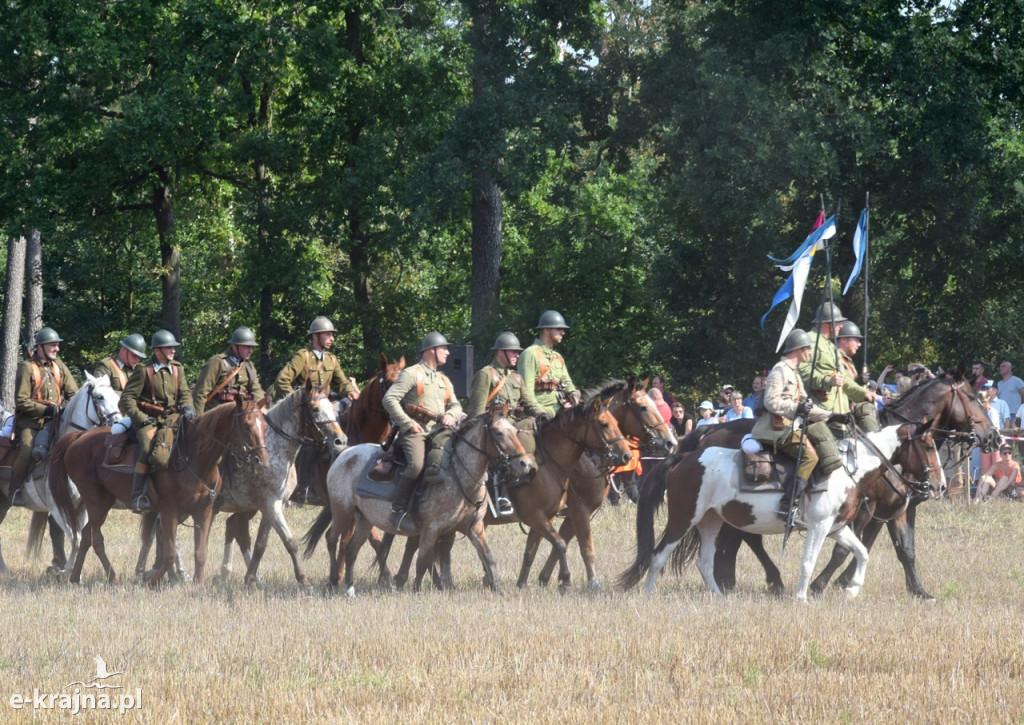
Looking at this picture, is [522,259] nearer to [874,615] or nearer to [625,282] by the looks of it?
[625,282]

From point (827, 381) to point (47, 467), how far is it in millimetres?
9013

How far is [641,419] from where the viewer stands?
1356 centimetres

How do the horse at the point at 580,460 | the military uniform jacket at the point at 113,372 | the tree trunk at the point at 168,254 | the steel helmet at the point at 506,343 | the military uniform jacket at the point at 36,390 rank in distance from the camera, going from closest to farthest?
the horse at the point at 580,460 < the steel helmet at the point at 506,343 < the military uniform jacket at the point at 113,372 < the military uniform jacket at the point at 36,390 < the tree trunk at the point at 168,254

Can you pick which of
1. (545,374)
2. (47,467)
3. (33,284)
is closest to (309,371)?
(545,374)

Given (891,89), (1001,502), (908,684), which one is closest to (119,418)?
(908,684)

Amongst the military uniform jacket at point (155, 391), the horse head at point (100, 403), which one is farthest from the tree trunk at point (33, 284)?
the military uniform jacket at point (155, 391)

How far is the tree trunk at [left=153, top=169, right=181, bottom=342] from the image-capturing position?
32.7 m

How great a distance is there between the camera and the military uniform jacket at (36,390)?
55.2ft

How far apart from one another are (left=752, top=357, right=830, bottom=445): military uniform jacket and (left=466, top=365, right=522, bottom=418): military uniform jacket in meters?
2.69

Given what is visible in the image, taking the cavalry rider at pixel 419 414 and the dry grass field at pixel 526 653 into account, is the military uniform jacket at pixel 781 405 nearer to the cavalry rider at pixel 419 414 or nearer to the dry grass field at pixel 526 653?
the dry grass field at pixel 526 653

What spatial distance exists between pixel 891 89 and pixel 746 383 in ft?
22.6

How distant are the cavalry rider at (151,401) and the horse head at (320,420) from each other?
117cm

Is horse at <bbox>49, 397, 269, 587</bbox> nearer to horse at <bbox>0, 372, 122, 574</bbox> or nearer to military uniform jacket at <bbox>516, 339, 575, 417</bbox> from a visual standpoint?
horse at <bbox>0, 372, 122, 574</bbox>

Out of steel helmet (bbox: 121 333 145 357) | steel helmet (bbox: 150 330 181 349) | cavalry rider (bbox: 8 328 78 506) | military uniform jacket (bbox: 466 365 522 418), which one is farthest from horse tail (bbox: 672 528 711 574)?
cavalry rider (bbox: 8 328 78 506)
